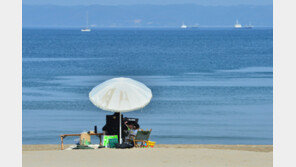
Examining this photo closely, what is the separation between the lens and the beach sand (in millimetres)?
12594

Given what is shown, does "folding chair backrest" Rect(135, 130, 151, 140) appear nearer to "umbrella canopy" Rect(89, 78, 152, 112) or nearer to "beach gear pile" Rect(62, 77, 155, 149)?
"beach gear pile" Rect(62, 77, 155, 149)

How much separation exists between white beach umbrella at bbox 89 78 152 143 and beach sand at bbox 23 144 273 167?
980 mm

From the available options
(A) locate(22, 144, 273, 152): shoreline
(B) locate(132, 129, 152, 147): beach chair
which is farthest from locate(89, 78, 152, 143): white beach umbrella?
(A) locate(22, 144, 273, 152): shoreline

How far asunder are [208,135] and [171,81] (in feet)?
67.2

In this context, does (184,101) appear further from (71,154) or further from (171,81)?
(71,154)

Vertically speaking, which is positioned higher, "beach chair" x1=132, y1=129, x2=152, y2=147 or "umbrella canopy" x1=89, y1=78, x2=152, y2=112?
"umbrella canopy" x1=89, y1=78, x2=152, y2=112

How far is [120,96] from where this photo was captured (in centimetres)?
1458

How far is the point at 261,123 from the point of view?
2359cm

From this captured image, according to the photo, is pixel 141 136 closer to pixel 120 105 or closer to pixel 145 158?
pixel 120 105

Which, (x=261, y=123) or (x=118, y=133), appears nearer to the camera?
(x=118, y=133)

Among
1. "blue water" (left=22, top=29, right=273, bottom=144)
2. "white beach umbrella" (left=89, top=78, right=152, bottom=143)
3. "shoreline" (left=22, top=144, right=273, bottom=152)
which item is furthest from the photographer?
"blue water" (left=22, top=29, right=273, bottom=144)

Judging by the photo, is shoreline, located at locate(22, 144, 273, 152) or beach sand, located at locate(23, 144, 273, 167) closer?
beach sand, located at locate(23, 144, 273, 167)

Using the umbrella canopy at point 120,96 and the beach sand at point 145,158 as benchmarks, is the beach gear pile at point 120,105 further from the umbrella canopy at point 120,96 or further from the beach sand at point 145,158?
the beach sand at point 145,158
